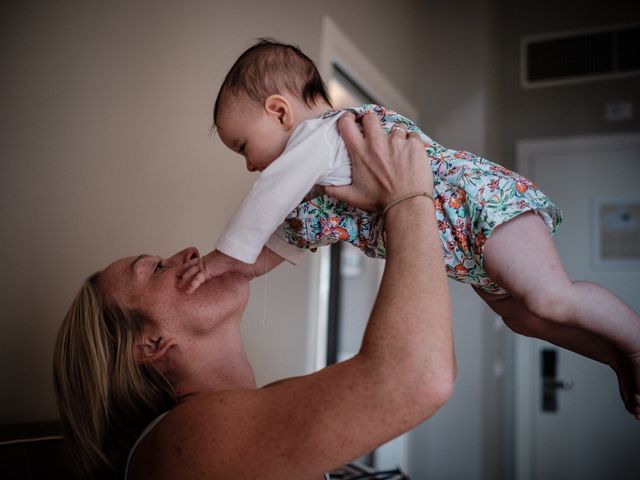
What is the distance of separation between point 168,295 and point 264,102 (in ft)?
1.41

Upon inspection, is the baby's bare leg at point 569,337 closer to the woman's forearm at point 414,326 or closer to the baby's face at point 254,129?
the woman's forearm at point 414,326

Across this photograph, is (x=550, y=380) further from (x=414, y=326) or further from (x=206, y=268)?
(x=414, y=326)

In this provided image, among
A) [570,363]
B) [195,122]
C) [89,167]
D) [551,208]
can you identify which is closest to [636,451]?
[570,363]

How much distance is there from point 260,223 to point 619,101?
333cm

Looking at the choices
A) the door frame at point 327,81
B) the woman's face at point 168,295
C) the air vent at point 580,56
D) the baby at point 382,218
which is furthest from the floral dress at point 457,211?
the air vent at point 580,56

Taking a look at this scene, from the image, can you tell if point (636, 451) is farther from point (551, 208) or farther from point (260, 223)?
point (260, 223)

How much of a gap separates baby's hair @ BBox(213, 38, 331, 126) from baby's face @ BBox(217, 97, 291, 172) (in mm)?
22

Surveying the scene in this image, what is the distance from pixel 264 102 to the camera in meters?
1.11

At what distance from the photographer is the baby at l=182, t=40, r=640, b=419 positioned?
99 cm

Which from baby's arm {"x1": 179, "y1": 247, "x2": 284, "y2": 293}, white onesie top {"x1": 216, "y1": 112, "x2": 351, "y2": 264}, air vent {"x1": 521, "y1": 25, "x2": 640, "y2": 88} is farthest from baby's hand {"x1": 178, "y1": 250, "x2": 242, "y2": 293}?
air vent {"x1": 521, "y1": 25, "x2": 640, "y2": 88}

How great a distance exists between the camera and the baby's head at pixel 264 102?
112cm

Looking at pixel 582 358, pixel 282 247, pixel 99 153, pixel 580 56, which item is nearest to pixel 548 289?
pixel 282 247

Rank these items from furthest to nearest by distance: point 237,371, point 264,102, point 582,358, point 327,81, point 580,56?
point 580,56
point 582,358
point 327,81
point 237,371
point 264,102

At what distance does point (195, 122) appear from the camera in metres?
1.56
